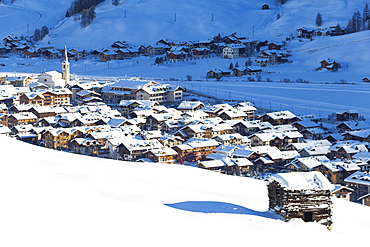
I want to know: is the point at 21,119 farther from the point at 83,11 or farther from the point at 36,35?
the point at 83,11

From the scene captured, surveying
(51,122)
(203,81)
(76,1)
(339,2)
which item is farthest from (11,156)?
(76,1)

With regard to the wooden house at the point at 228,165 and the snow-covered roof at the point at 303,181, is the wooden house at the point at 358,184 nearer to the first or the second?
the wooden house at the point at 228,165

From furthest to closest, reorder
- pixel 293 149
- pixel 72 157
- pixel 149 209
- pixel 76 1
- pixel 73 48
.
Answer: pixel 76 1 < pixel 73 48 < pixel 293 149 < pixel 72 157 < pixel 149 209

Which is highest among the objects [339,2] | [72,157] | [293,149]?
[339,2]

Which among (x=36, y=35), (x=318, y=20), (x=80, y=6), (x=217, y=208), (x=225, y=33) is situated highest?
(x=80, y=6)

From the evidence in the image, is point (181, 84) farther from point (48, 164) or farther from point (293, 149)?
point (48, 164)

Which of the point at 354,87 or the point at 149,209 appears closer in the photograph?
the point at 149,209

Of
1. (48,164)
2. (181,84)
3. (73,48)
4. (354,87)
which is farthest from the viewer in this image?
(73,48)

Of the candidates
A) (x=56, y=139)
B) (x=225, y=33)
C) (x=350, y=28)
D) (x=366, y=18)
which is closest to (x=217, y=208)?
(x=56, y=139)
